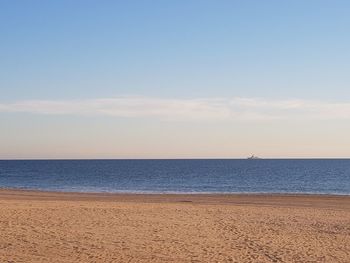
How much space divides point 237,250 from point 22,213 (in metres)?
10.6

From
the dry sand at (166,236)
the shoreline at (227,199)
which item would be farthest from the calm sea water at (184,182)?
the dry sand at (166,236)

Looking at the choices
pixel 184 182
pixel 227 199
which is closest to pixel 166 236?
pixel 227 199

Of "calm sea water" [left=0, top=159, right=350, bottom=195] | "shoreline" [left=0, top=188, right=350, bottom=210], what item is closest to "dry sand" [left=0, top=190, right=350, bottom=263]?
"shoreline" [left=0, top=188, right=350, bottom=210]

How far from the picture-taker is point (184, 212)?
79.3 ft

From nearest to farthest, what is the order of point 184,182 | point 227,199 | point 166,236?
1. point 166,236
2. point 227,199
3. point 184,182

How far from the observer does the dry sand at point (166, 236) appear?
14000mm

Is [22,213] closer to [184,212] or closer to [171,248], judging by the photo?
[184,212]

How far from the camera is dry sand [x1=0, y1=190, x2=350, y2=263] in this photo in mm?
14000

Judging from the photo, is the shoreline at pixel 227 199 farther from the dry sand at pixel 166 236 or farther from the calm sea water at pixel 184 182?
the calm sea water at pixel 184 182

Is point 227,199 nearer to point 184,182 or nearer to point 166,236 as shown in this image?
point 166,236

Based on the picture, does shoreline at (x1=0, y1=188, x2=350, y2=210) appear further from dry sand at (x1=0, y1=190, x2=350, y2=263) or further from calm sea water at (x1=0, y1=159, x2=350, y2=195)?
calm sea water at (x1=0, y1=159, x2=350, y2=195)

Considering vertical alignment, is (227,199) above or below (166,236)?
below

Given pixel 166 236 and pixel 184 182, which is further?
pixel 184 182

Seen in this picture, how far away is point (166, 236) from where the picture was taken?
16969 millimetres
